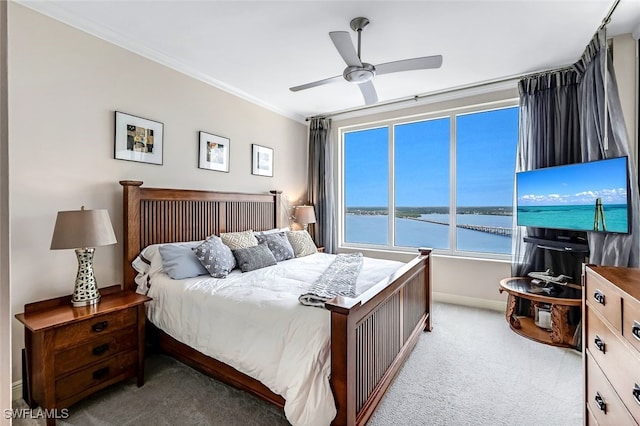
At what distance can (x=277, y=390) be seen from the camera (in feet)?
5.34

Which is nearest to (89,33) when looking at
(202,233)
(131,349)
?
(202,233)

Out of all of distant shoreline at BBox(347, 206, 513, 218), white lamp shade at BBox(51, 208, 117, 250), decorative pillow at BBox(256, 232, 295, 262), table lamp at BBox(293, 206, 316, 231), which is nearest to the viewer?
white lamp shade at BBox(51, 208, 117, 250)

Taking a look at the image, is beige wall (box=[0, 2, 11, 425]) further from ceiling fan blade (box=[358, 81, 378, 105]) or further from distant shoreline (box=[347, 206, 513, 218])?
distant shoreline (box=[347, 206, 513, 218])

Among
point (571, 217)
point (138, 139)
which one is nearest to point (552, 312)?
point (571, 217)

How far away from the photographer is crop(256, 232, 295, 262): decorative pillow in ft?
10.7

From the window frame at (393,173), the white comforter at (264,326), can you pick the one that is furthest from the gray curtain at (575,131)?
the white comforter at (264,326)

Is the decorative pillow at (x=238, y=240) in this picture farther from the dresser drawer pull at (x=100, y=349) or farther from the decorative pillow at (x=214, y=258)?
the dresser drawer pull at (x=100, y=349)

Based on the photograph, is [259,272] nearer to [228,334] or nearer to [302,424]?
[228,334]

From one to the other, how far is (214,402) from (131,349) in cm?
73

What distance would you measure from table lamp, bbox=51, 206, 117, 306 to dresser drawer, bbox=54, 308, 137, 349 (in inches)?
8.2

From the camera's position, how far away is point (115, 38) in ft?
8.21

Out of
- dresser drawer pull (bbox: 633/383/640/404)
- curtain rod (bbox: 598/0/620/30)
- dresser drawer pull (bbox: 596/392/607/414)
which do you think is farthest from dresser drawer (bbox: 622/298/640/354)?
curtain rod (bbox: 598/0/620/30)

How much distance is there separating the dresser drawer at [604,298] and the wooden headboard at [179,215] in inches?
123

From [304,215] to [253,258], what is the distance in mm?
1673
